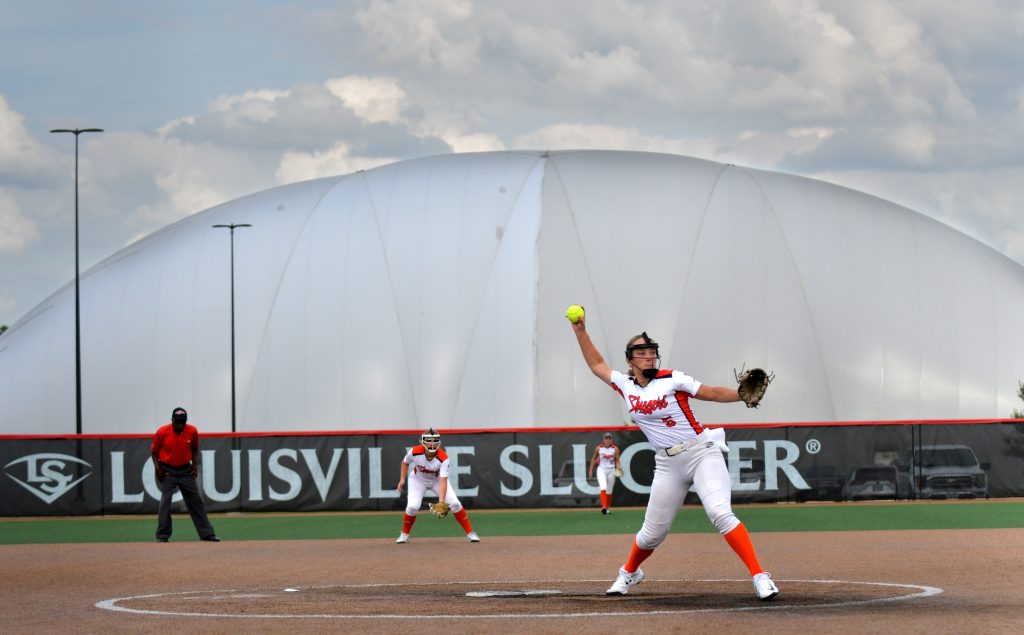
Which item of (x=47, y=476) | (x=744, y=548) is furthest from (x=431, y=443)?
(x=47, y=476)

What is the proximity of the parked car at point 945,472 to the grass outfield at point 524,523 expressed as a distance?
80cm

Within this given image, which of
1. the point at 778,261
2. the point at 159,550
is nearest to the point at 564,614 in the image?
the point at 159,550

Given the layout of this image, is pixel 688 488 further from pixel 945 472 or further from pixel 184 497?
pixel 945 472

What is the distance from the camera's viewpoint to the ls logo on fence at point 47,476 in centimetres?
3381

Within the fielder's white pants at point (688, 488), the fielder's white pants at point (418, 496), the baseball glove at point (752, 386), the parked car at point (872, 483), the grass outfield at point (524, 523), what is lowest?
the grass outfield at point (524, 523)

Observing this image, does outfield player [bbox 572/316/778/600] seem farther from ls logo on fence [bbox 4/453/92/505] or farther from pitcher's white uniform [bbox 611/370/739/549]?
ls logo on fence [bbox 4/453/92/505]

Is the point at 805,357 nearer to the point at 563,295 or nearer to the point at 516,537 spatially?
the point at 563,295

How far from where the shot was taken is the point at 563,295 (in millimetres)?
56312

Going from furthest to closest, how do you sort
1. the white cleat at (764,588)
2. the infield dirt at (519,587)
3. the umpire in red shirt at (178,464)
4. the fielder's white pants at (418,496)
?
the umpire in red shirt at (178,464)
the fielder's white pants at (418,496)
the white cleat at (764,588)
the infield dirt at (519,587)

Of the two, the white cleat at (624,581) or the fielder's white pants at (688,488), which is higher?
the fielder's white pants at (688,488)

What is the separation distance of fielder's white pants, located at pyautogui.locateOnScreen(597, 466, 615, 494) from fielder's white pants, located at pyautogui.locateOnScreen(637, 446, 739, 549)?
63.3 feet

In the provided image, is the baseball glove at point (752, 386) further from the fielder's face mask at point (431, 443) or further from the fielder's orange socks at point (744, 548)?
the fielder's face mask at point (431, 443)

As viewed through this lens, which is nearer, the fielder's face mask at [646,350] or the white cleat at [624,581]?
the fielder's face mask at [646,350]

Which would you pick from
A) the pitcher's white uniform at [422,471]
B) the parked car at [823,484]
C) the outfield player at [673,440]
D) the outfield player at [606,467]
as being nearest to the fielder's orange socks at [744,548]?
the outfield player at [673,440]
